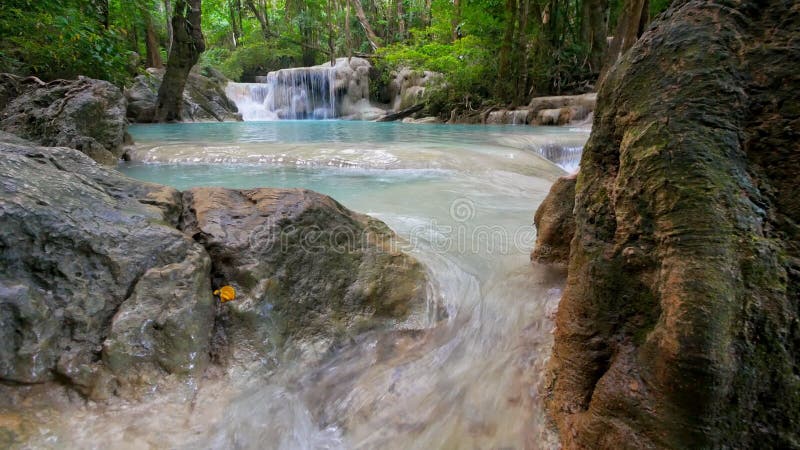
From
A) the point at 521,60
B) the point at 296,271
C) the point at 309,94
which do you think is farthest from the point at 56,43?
the point at 309,94

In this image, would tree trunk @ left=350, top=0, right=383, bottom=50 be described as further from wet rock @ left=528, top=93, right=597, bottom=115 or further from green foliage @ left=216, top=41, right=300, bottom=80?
wet rock @ left=528, top=93, right=597, bottom=115

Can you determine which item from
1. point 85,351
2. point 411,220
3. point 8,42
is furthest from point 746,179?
point 8,42

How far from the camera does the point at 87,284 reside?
4.76ft

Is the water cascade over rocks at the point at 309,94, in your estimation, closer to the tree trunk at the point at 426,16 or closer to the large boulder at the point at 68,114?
the tree trunk at the point at 426,16

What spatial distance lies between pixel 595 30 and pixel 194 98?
16.1 m

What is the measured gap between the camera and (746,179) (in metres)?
1.01

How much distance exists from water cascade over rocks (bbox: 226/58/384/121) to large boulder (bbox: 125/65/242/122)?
58.3 inches

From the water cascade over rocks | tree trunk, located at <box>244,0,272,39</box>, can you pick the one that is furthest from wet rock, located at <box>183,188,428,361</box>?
tree trunk, located at <box>244,0,272,39</box>

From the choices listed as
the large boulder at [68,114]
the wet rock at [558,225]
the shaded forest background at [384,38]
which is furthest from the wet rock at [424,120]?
the wet rock at [558,225]

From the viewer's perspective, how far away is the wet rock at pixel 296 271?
5.68 feet

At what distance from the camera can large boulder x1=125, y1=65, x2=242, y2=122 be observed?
554 inches

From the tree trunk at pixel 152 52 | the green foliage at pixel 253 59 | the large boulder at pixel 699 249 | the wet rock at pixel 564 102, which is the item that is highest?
the green foliage at pixel 253 59

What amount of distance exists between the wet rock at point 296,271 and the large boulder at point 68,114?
5.27 m

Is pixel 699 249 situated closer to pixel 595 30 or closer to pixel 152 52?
pixel 595 30
